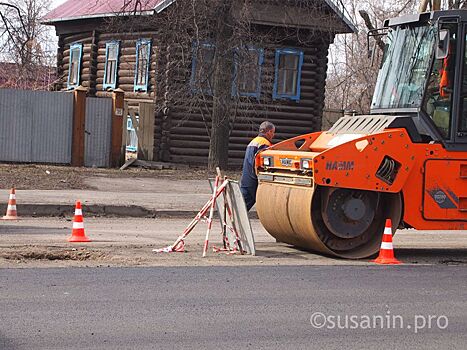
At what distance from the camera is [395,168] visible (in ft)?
38.5

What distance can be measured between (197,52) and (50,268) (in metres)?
15.2

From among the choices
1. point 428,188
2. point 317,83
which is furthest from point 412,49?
point 317,83

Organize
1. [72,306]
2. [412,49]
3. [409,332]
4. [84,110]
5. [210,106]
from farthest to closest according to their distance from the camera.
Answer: [210,106], [84,110], [412,49], [72,306], [409,332]

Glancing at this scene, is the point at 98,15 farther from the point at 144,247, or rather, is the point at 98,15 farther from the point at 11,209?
the point at 144,247

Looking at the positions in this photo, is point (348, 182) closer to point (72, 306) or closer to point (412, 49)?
point (412, 49)

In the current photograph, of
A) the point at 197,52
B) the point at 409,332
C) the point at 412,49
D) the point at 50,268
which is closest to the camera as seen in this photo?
the point at 409,332

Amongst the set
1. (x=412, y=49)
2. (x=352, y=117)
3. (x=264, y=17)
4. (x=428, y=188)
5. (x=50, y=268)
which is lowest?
(x=50, y=268)

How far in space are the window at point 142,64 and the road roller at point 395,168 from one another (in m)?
17.4

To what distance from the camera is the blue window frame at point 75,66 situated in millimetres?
33094

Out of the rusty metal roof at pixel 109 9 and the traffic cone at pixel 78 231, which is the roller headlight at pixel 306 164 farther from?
the rusty metal roof at pixel 109 9

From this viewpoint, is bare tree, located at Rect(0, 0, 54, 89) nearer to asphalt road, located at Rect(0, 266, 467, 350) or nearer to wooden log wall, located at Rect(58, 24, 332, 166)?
wooden log wall, located at Rect(58, 24, 332, 166)

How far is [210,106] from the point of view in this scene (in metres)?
29.5

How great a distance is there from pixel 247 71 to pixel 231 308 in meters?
18.3

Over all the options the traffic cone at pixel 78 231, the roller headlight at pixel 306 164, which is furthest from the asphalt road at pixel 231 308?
the traffic cone at pixel 78 231
